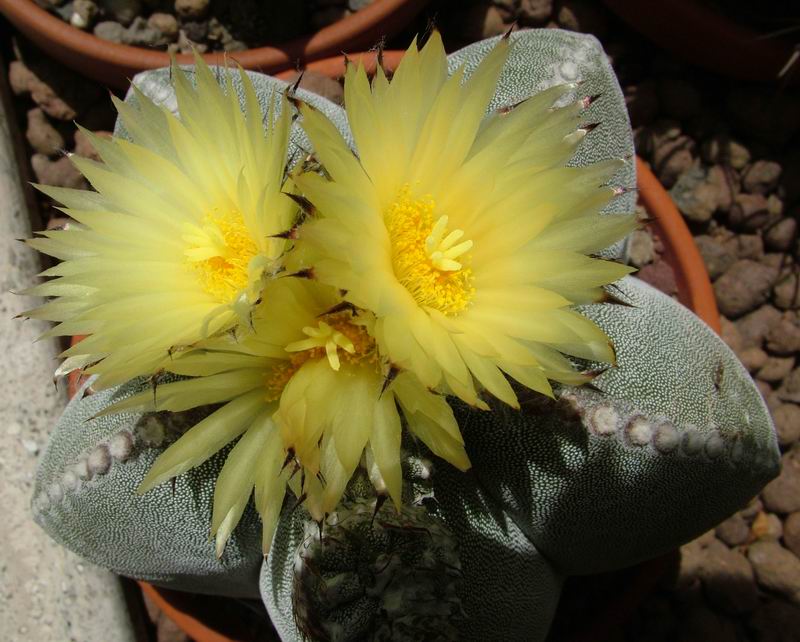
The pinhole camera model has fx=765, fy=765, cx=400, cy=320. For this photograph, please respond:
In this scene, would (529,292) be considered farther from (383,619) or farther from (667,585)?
(667,585)

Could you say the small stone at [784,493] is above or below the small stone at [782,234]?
below

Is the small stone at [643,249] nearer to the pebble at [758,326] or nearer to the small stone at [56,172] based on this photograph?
the pebble at [758,326]

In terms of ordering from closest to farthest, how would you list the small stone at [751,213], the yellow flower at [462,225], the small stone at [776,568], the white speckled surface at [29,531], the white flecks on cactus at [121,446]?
the yellow flower at [462,225] < the white flecks on cactus at [121,446] < the white speckled surface at [29,531] < the small stone at [776,568] < the small stone at [751,213]

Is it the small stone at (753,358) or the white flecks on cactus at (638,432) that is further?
the small stone at (753,358)

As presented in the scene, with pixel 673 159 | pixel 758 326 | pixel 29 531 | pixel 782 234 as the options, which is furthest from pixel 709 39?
pixel 29 531

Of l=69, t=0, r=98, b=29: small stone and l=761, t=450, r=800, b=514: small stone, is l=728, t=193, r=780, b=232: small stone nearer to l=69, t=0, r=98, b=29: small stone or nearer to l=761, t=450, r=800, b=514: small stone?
l=761, t=450, r=800, b=514: small stone

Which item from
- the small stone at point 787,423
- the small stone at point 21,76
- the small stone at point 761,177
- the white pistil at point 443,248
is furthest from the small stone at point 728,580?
the small stone at point 21,76

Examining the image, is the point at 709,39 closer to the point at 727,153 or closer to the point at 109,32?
the point at 727,153
